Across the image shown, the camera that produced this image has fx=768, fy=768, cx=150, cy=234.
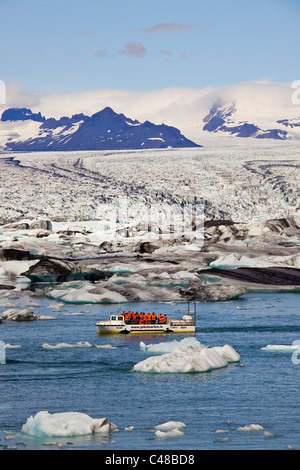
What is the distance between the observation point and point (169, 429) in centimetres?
1423

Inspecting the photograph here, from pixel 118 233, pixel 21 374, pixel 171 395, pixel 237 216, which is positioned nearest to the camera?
pixel 171 395

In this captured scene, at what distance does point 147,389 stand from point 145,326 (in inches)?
323

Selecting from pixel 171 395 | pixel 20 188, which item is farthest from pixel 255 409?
pixel 20 188

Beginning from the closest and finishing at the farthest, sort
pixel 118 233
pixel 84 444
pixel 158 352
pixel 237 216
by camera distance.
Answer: pixel 84 444, pixel 158 352, pixel 118 233, pixel 237 216

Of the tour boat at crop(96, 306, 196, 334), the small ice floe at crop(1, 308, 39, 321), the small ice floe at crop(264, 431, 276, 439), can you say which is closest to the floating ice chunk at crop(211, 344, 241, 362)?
the tour boat at crop(96, 306, 196, 334)

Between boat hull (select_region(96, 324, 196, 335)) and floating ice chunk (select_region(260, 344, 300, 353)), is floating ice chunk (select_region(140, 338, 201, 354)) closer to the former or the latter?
floating ice chunk (select_region(260, 344, 300, 353))

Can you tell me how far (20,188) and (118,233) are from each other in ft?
87.8

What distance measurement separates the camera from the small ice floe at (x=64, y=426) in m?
13.7

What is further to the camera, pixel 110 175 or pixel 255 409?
pixel 110 175

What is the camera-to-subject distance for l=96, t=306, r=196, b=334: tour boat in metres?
25.4

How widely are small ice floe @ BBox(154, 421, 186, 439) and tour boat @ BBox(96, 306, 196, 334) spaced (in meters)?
10.9

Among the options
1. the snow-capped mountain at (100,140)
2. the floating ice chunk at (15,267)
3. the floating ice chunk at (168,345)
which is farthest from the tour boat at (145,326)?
the snow-capped mountain at (100,140)

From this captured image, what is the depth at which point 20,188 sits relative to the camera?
83312mm

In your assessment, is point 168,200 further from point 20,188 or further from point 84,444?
point 84,444
